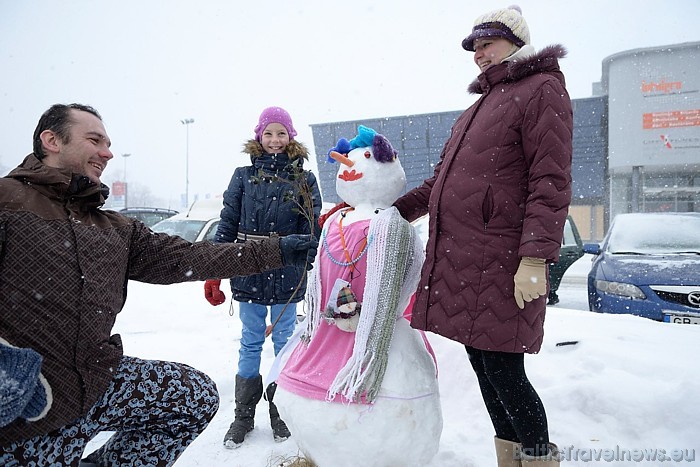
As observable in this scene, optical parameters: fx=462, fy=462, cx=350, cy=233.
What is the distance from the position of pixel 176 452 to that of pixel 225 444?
80 cm

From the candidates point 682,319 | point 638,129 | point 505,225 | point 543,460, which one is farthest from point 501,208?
point 638,129

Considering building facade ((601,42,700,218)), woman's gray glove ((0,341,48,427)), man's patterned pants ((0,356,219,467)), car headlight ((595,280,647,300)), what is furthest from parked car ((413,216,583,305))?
building facade ((601,42,700,218))

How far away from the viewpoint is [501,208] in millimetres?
1799

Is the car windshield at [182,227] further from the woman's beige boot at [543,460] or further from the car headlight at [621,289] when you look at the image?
the woman's beige boot at [543,460]

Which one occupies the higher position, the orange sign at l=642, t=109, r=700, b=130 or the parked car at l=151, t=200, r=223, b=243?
the orange sign at l=642, t=109, r=700, b=130

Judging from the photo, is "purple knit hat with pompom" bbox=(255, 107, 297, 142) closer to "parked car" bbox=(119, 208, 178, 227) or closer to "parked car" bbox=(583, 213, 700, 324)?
"parked car" bbox=(583, 213, 700, 324)

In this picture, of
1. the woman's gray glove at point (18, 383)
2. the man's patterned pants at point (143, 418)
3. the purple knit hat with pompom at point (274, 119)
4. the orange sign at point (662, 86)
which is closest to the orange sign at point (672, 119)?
the orange sign at point (662, 86)

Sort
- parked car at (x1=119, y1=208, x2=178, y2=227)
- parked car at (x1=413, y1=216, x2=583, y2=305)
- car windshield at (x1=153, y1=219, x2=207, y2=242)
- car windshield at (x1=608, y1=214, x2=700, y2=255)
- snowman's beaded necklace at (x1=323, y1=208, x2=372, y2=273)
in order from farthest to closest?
parked car at (x1=119, y1=208, x2=178, y2=227) → car windshield at (x1=153, y1=219, x2=207, y2=242) → parked car at (x1=413, y1=216, x2=583, y2=305) → car windshield at (x1=608, y1=214, x2=700, y2=255) → snowman's beaded necklace at (x1=323, y1=208, x2=372, y2=273)

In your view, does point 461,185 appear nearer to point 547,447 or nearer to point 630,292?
point 547,447

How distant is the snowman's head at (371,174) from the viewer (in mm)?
2393

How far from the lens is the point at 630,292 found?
455 cm

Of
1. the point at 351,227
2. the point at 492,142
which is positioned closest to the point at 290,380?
the point at 351,227

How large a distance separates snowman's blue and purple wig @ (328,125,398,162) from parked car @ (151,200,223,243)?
5912 mm

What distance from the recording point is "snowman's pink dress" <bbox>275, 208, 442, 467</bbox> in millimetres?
1964
